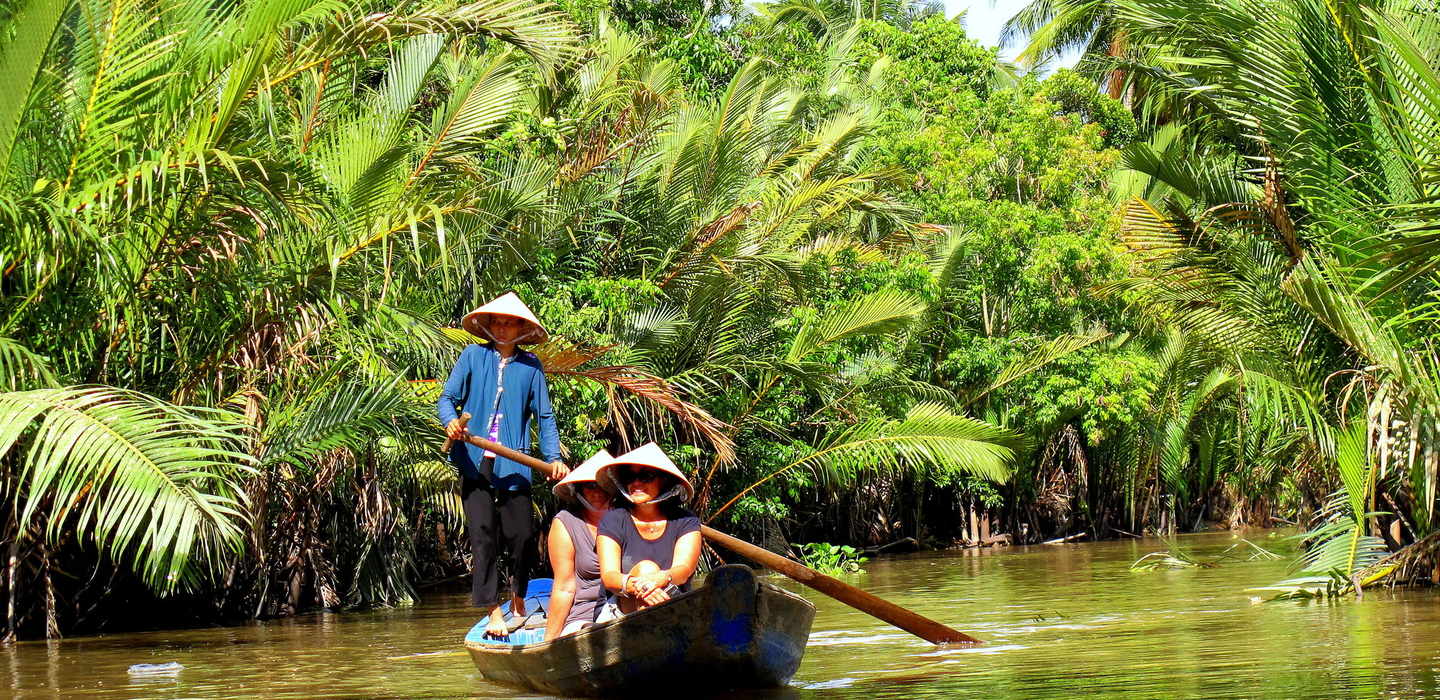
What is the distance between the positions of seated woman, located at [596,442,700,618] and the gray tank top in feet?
0.62

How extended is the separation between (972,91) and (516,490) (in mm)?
18093

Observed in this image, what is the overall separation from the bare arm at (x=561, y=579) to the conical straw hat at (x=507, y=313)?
1.24 m

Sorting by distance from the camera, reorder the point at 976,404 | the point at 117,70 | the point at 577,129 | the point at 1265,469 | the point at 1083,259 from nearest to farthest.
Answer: the point at 117,70
the point at 1265,469
the point at 577,129
the point at 1083,259
the point at 976,404

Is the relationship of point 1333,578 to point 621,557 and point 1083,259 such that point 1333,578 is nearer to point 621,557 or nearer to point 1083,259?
point 621,557

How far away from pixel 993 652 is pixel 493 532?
2.60 meters

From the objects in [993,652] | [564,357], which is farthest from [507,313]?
[564,357]

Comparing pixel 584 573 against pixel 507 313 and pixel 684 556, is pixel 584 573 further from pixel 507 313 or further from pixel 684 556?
pixel 507 313

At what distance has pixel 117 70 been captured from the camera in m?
9.73

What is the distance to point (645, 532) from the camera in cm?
741

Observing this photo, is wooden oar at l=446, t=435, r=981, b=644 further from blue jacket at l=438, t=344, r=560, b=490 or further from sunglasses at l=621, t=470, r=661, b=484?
sunglasses at l=621, t=470, r=661, b=484

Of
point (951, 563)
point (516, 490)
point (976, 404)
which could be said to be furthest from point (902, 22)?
point (516, 490)

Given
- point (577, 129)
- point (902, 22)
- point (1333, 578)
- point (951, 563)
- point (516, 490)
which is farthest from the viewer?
point (902, 22)

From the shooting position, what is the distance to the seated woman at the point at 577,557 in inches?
298

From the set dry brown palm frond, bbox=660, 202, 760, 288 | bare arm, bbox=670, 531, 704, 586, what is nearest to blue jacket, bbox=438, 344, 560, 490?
bare arm, bbox=670, 531, 704, 586
